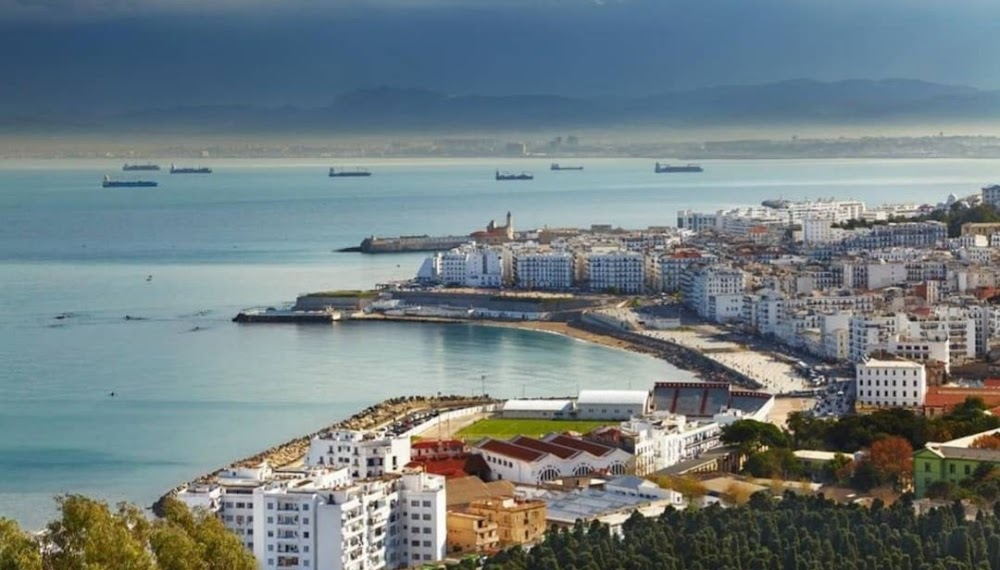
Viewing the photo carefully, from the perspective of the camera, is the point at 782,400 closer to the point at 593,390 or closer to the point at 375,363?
the point at 593,390

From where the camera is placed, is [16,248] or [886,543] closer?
[886,543]

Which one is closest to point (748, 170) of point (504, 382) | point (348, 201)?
point (348, 201)

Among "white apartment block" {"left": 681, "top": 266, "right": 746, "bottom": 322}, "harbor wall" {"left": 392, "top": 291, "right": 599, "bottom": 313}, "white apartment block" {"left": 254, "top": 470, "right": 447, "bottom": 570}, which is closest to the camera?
"white apartment block" {"left": 254, "top": 470, "right": 447, "bottom": 570}

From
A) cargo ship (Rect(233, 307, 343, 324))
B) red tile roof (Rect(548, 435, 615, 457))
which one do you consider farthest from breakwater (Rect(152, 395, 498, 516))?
cargo ship (Rect(233, 307, 343, 324))

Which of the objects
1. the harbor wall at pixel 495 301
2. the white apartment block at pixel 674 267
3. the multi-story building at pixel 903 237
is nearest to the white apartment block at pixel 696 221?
the multi-story building at pixel 903 237

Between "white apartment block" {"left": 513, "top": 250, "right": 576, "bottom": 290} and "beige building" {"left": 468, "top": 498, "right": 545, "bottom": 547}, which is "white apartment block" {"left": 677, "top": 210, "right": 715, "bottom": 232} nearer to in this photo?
"white apartment block" {"left": 513, "top": 250, "right": 576, "bottom": 290}
